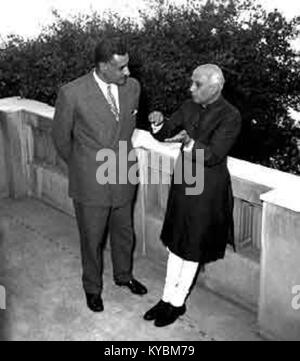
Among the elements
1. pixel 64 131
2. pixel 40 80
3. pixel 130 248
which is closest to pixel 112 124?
pixel 64 131

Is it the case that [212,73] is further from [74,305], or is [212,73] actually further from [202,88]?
[74,305]

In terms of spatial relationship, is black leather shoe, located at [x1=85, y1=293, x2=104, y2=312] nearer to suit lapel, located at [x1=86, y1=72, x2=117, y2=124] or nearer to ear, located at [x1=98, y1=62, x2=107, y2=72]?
suit lapel, located at [x1=86, y1=72, x2=117, y2=124]

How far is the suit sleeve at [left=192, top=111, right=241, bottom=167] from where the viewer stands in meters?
3.68

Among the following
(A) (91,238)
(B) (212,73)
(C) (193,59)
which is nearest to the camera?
(B) (212,73)

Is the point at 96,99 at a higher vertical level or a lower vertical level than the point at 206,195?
higher

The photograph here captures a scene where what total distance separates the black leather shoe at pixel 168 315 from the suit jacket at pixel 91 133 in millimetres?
843

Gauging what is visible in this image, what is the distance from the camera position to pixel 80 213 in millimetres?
4305

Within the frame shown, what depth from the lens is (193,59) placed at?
6566mm

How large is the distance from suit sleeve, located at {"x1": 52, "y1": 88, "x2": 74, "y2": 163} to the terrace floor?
4.02ft

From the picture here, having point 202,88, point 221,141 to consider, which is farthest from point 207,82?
point 221,141

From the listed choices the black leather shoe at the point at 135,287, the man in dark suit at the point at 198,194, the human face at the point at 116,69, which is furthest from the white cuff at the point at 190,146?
the black leather shoe at the point at 135,287

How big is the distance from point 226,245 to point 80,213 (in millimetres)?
1066

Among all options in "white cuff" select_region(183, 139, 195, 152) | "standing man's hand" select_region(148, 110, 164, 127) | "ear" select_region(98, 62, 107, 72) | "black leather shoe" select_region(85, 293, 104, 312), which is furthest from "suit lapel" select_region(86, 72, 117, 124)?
"black leather shoe" select_region(85, 293, 104, 312)

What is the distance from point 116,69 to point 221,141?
823mm
